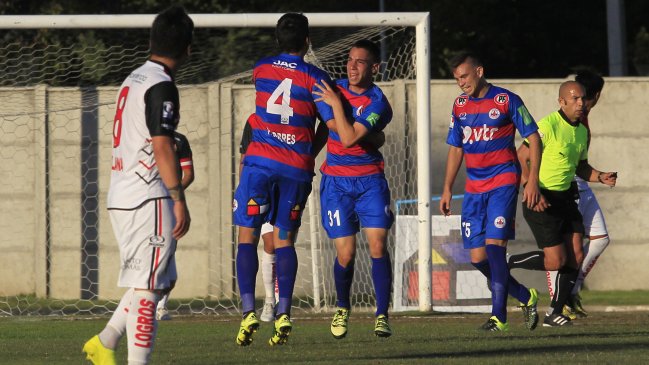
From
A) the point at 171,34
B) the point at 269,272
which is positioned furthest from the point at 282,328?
the point at 269,272

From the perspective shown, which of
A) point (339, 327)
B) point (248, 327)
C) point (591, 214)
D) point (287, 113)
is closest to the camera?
point (248, 327)

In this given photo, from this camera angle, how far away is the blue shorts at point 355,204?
955 cm

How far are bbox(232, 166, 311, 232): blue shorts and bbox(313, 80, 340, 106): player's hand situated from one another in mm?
551

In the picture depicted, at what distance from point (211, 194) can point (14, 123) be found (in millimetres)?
2390

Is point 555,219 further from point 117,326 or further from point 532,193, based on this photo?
point 117,326

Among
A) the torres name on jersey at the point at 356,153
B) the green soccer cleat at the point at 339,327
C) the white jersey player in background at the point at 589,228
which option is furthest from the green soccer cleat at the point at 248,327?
the white jersey player in background at the point at 589,228

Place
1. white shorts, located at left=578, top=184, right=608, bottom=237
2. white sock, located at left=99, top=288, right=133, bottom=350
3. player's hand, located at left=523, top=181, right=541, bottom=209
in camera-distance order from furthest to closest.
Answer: white shorts, located at left=578, top=184, right=608, bottom=237, player's hand, located at left=523, top=181, right=541, bottom=209, white sock, located at left=99, top=288, right=133, bottom=350

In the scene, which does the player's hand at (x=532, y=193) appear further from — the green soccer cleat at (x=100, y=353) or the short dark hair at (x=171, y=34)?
the green soccer cleat at (x=100, y=353)

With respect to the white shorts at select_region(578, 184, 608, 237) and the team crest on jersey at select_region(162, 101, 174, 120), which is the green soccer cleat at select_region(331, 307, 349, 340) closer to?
the team crest on jersey at select_region(162, 101, 174, 120)

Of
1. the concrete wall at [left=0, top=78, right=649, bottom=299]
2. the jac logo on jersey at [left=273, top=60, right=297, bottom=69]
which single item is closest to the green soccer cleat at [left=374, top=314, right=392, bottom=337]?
the jac logo on jersey at [left=273, top=60, right=297, bottom=69]

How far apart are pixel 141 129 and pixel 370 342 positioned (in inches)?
132

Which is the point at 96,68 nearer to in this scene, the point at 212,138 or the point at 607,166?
the point at 212,138

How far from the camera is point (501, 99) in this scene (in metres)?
10.3

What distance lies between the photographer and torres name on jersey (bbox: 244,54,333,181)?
8766 mm
